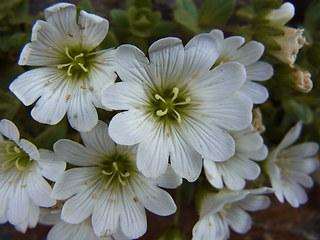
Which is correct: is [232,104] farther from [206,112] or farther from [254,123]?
[254,123]

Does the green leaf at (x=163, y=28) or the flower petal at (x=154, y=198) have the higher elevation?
the green leaf at (x=163, y=28)

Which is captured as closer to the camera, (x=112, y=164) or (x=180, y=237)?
(x=112, y=164)

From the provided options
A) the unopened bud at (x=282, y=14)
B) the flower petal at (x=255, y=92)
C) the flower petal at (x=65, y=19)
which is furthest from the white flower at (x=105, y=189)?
the unopened bud at (x=282, y=14)

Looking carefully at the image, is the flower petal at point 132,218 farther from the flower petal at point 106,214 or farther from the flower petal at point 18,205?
the flower petal at point 18,205

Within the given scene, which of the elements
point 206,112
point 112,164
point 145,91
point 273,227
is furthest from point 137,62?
point 273,227

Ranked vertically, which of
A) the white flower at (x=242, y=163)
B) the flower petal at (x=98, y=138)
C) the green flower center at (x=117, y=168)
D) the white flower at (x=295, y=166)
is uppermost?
the flower petal at (x=98, y=138)

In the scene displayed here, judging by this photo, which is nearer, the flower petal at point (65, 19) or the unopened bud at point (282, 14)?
the flower petal at point (65, 19)

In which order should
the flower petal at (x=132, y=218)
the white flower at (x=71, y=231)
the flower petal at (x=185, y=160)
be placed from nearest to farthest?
the flower petal at (x=185, y=160) → the flower petal at (x=132, y=218) → the white flower at (x=71, y=231)

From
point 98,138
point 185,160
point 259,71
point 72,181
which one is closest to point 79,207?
point 72,181
